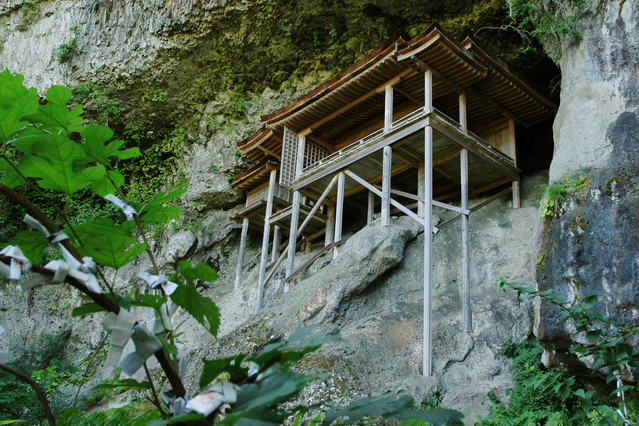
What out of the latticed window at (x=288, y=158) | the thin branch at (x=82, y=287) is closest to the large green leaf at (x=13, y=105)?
the thin branch at (x=82, y=287)

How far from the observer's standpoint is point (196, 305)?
99 centimetres

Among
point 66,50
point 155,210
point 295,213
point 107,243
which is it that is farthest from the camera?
point 66,50

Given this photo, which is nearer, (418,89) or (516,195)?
(516,195)

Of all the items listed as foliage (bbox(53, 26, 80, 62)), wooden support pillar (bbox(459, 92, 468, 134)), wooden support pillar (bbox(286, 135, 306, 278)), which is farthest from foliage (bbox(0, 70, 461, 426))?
foliage (bbox(53, 26, 80, 62))

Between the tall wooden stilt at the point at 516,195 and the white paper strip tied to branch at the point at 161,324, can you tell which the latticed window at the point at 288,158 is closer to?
the tall wooden stilt at the point at 516,195

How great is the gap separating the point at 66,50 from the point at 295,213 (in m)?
11.4

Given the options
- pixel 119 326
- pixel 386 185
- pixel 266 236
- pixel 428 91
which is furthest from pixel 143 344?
pixel 266 236

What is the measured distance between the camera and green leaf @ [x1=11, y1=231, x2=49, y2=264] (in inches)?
34.6

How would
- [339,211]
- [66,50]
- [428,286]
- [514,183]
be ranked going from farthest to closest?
[66,50], [339,211], [514,183], [428,286]

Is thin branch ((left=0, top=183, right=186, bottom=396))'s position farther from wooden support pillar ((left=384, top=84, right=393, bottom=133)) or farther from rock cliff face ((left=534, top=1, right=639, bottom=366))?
wooden support pillar ((left=384, top=84, right=393, bottom=133))

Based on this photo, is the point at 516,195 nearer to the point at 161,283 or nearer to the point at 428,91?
the point at 428,91

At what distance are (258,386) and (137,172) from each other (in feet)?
69.4

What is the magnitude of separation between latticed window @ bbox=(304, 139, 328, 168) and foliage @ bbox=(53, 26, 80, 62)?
10.3 m

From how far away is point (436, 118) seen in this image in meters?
10.4
